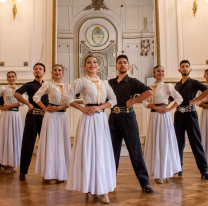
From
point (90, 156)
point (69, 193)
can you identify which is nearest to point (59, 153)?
point (69, 193)

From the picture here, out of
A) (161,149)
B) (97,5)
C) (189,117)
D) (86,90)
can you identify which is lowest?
(161,149)

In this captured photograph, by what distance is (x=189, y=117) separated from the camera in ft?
12.8

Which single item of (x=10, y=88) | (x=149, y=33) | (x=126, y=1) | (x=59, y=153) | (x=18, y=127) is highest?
(x=126, y=1)

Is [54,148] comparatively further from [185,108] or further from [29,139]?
[185,108]

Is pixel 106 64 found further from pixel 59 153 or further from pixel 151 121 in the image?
pixel 59 153

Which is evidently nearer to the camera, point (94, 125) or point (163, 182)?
point (94, 125)

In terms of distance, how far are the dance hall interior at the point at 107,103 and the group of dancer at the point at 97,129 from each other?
0.01 metres

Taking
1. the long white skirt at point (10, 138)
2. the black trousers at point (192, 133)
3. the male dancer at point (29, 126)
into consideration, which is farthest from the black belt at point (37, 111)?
the black trousers at point (192, 133)

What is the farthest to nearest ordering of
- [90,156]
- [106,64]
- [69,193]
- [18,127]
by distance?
[106,64] → [18,127] → [69,193] → [90,156]

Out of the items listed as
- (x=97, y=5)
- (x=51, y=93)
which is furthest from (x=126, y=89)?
(x=97, y=5)

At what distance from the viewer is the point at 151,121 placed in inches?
150

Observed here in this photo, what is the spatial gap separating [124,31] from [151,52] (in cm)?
74

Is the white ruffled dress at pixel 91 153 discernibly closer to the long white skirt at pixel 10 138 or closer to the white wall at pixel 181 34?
the long white skirt at pixel 10 138

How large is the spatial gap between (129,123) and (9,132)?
2.25 metres
